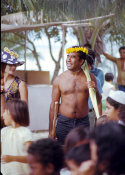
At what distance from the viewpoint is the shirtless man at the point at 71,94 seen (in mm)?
3518

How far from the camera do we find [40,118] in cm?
736

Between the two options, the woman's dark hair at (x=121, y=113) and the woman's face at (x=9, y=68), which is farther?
the woman's face at (x=9, y=68)

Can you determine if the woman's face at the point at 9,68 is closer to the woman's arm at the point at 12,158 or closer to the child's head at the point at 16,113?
the child's head at the point at 16,113

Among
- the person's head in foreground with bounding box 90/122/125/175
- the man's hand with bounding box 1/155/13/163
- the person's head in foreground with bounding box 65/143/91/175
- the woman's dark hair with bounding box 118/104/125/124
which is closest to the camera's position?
the person's head in foreground with bounding box 90/122/125/175

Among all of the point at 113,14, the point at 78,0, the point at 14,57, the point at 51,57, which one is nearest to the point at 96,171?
the point at 14,57

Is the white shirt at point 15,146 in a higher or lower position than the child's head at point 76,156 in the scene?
lower

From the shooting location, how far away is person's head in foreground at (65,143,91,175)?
1.79 meters

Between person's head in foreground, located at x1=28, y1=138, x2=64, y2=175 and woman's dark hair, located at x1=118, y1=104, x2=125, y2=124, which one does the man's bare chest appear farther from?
person's head in foreground, located at x1=28, y1=138, x2=64, y2=175

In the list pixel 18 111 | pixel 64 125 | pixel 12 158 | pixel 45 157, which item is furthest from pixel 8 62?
pixel 45 157

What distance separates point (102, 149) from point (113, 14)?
15.9ft

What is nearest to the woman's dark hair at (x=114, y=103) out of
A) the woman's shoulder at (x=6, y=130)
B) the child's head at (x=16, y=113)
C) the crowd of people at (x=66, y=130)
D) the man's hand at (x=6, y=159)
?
the crowd of people at (x=66, y=130)

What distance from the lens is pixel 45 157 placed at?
6.50ft

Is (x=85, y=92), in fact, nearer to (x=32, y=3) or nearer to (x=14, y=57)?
(x=14, y=57)

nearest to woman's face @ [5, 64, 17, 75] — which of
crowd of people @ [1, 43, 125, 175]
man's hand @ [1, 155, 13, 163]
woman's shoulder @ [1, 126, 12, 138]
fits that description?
crowd of people @ [1, 43, 125, 175]
